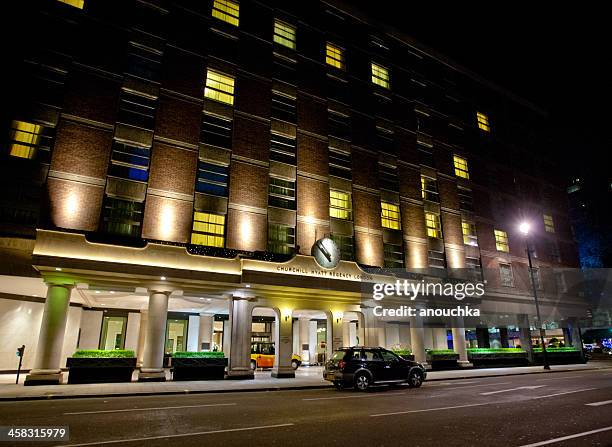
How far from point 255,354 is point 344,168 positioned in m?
17.4

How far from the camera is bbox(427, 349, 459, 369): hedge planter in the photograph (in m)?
27.6

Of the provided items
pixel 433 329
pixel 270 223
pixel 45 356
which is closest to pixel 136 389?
pixel 45 356

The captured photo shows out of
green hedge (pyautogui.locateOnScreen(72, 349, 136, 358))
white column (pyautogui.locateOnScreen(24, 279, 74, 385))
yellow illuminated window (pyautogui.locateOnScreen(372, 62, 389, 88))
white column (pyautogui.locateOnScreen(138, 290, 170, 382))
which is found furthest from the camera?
yellow illuminated window (pyautogui.locateOnScreen(372, 62, 389, 88))

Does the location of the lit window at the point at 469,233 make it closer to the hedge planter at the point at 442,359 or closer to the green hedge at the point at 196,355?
the hedge planter at the point at 442,359

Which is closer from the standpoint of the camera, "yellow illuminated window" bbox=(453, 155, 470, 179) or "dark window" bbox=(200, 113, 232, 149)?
"dark window" bbox=(200, 113, 232, 149)

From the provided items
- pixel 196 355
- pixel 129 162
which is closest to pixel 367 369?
pixel 196 355

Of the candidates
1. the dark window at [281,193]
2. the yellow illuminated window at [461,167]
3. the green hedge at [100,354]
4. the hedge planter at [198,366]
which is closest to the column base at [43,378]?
the green hedge at [100,354]

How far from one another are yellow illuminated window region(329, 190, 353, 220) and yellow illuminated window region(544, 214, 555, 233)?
28223mm

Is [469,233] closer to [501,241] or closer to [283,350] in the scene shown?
[501,241]

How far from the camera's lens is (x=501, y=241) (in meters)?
38.5

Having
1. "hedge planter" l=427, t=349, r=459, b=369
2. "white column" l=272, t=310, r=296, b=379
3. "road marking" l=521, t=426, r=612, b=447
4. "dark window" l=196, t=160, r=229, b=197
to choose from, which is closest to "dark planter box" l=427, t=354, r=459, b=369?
"hedge planter" l=427, t=349, r=459, b=369

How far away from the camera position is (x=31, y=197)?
18953 millimetres

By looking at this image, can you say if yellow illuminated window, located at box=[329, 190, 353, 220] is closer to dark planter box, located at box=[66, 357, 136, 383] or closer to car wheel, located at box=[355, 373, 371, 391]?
car wheel, located at box=[355, 373, 371, 391]

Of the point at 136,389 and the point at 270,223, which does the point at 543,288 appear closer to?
the point at 270,223
